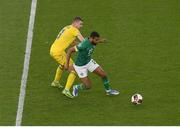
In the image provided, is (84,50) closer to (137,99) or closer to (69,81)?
(69,81)

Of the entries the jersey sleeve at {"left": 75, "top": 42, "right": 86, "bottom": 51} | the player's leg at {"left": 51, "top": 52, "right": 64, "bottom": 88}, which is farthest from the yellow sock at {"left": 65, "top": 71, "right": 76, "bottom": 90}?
the jersey sleeve at {"left": 75, "top": 42, "right": 86, "bottom": 51}

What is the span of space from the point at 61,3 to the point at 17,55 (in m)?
3.37

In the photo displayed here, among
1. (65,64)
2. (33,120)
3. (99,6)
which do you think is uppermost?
(99,6)

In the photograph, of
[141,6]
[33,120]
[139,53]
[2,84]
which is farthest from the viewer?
[141,6]

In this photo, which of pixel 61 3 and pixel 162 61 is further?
pixel 61 3

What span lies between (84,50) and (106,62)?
8.22 ft

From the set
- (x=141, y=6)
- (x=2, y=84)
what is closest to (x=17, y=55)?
(x=2, y=84)

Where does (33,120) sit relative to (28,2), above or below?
below

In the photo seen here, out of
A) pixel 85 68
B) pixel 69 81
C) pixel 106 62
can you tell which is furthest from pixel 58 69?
pixel 106 62

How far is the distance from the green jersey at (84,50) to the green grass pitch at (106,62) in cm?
129

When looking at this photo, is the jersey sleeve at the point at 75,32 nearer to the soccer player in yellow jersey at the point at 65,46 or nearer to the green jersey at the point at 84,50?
the soccer player in yellow jersey at the point at 65,46

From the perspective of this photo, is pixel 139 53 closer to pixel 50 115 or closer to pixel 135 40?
pixel 135 40

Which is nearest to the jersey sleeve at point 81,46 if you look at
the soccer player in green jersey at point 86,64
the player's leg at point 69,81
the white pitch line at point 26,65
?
the soccer player in green jersey at point 86,64

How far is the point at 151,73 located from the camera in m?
22.6
